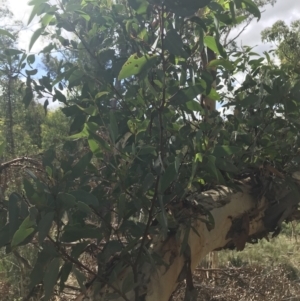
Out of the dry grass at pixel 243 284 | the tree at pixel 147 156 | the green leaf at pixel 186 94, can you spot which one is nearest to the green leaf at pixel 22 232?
the tree at pixel 147 156

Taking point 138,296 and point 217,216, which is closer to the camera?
point 138,296

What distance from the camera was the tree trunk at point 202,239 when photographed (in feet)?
3.83

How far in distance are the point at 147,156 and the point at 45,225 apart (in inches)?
15.4

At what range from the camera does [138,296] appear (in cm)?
114

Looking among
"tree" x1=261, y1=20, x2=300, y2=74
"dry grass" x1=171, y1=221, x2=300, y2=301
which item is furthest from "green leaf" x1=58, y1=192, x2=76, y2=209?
"tree" x1=261, y1=20, x2=300, y2=74

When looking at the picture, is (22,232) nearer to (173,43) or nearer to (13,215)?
(13,215)

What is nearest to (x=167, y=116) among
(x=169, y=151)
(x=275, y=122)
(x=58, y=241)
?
(x=169, y=151)

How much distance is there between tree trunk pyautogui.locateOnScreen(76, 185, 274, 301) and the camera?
3.83ft

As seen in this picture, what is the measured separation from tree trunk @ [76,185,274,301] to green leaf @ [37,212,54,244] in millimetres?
348

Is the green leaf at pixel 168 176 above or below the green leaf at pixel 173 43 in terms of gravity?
below

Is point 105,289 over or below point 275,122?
below

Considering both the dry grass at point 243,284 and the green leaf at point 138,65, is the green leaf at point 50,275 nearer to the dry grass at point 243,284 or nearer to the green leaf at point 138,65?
the green leaf at point 138,65

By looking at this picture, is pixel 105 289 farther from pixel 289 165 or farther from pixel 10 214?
pixel 289 165

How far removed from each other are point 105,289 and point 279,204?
0.87 meters
